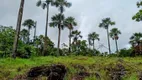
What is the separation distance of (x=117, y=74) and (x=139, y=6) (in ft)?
52.4

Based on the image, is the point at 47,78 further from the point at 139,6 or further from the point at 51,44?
the point at 51,44

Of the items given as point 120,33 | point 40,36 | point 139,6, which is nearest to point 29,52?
point 139,6

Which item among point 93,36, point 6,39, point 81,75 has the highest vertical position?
point 93,36

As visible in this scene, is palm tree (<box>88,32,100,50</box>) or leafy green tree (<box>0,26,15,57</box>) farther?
palm tree (<box>88,32,100,50</box>)

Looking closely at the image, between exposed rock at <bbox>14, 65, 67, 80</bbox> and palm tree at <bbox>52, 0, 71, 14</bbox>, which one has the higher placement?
palm tree at <bbox>52, 0, 71, 14</bbox>

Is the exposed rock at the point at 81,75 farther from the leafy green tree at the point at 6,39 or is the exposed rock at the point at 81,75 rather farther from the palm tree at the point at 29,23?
the palm tree at the point at 29,23

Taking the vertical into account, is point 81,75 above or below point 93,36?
below

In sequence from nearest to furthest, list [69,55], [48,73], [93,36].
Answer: [48,73] → [69,55] → [93,36]

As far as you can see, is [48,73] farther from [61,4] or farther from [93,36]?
[93,36]

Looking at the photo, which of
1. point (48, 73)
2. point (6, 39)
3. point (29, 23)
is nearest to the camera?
point (48, 73)

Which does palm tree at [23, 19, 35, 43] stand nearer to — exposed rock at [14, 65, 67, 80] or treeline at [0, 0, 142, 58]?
treeline at [0, 0, 142, 58]

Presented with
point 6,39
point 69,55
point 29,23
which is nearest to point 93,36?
point 29,23

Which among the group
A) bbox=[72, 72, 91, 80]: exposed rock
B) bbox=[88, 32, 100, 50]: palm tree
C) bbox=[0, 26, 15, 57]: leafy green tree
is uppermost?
bbox=[88, 32, 100, 50]: palm tree

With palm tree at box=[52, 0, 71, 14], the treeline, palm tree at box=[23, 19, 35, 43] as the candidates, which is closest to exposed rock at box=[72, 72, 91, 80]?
the treeline
